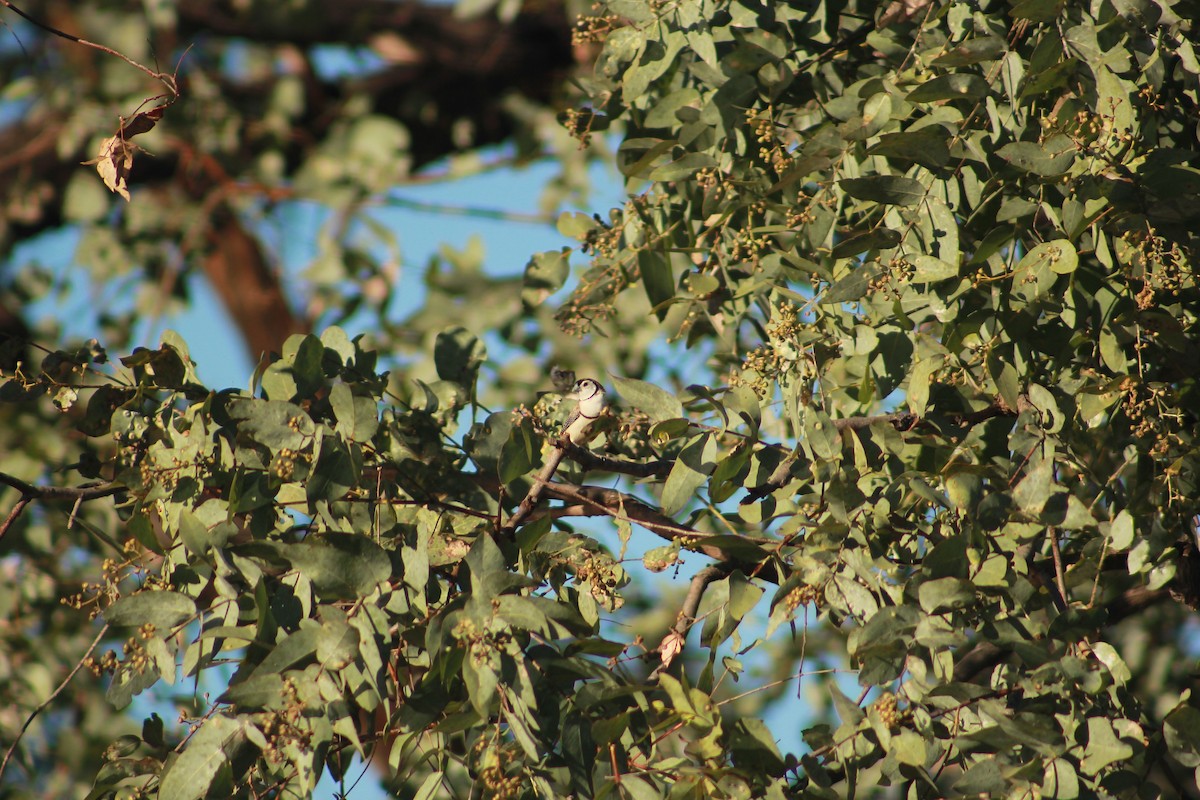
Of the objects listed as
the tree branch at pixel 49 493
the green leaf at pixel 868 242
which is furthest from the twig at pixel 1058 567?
the tree branch at pixel 49 493

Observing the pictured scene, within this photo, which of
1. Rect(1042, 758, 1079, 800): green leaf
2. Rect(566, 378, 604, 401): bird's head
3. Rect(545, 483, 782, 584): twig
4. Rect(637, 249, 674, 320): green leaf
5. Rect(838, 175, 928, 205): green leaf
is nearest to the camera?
Rect(1042, 758, 1079, 800): green leaf

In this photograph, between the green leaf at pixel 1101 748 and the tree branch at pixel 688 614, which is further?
the tree branch at pixel 688 614

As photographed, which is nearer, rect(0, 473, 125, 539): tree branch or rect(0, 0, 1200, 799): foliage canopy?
rect(0, 0, 1200, 799): foliage canopy

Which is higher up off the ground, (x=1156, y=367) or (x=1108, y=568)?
(x=1156, y=367)

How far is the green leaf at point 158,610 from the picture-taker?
1182mm

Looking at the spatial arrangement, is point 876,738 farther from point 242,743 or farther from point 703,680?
point 242,743

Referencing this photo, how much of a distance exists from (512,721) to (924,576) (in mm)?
415

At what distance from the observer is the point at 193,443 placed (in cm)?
126

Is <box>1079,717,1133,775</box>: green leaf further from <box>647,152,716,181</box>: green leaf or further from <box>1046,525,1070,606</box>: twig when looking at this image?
<box>647,152,716,181</box>: green leaf

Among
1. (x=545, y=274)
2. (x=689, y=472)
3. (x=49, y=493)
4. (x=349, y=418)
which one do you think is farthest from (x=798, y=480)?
(x=49, y=493)

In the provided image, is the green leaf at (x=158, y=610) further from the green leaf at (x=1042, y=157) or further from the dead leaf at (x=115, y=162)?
the green leaf at (x=1042, y=157)

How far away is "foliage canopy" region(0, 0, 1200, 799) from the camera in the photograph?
1083 millimetres

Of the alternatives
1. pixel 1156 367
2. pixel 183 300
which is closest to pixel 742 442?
pixel 1156 367

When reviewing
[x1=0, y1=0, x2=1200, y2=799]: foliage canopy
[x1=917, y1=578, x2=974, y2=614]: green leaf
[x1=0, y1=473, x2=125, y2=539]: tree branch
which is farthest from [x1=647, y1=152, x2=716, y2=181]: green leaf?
[x1=0, y1=473, x2=125, y2=539]: tree branch
